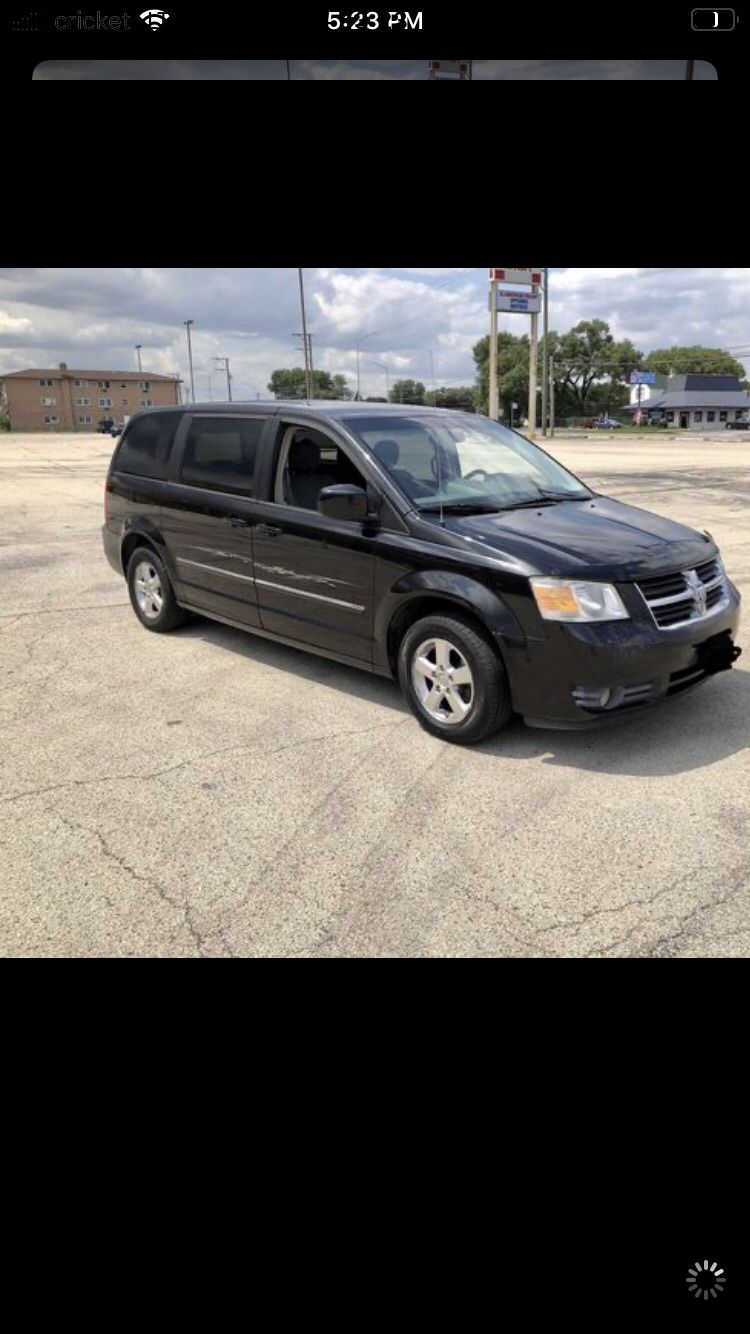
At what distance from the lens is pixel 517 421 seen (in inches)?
2564

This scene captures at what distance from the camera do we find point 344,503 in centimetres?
423

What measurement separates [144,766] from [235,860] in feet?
3.52

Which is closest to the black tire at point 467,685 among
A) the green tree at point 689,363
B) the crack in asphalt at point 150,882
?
the crack in asphalt at point 150,882

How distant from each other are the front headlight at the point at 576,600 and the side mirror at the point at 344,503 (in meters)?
1.07

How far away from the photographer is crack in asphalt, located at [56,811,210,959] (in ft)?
8.56

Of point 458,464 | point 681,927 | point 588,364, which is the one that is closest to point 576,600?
point 458,464

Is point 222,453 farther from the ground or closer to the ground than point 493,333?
closer to the ground

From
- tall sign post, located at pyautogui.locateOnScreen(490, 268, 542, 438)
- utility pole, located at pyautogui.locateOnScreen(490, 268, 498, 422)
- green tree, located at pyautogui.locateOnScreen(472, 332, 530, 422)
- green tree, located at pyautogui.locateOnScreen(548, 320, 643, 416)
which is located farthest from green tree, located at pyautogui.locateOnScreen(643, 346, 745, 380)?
tall sign post, located at pyautogui.locateOnScreen(490, 268, 542, 438)

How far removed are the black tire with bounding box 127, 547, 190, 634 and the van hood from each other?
2660 mm

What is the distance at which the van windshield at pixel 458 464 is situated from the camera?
14.6ft
